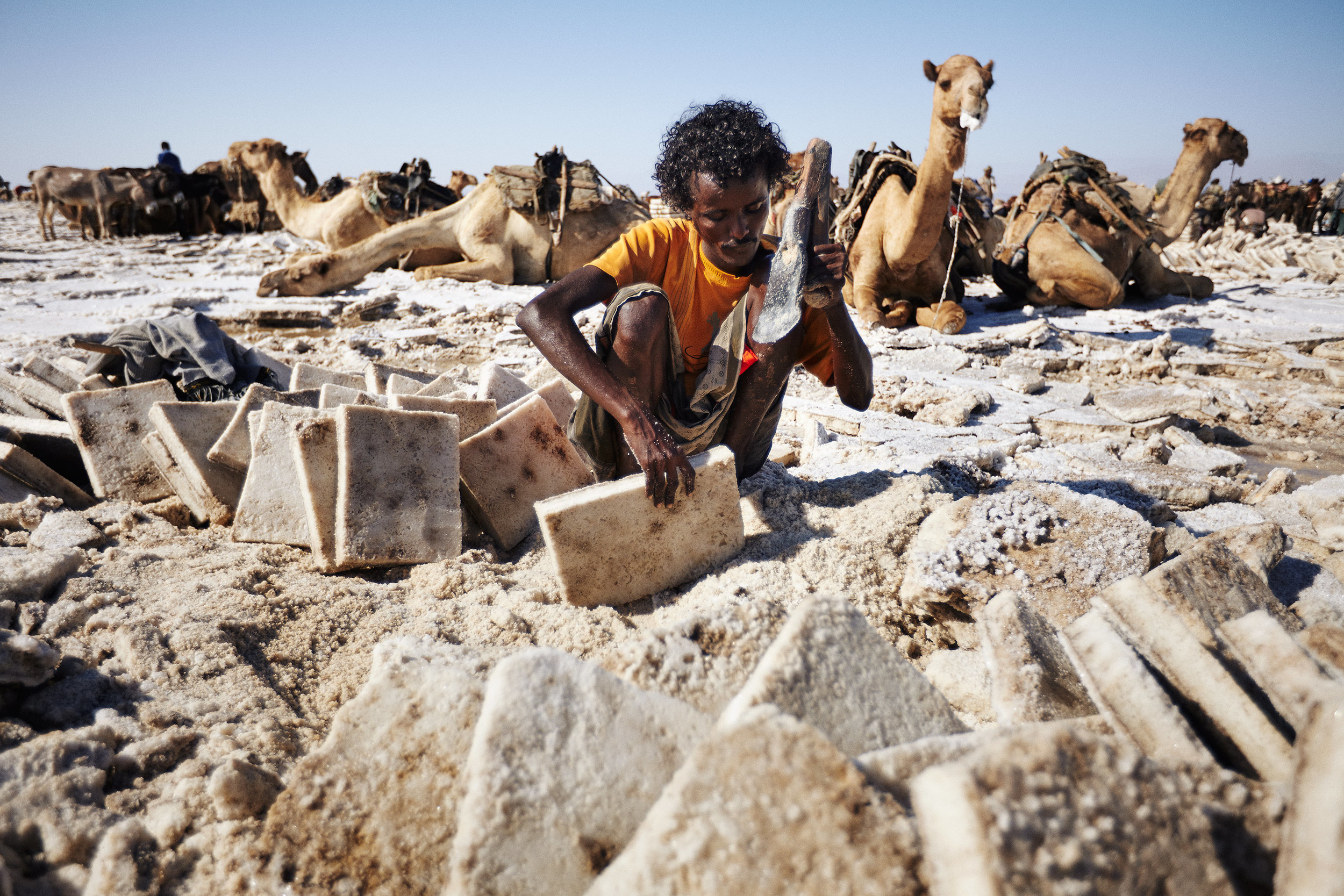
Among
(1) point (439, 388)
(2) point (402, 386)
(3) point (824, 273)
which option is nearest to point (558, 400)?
(1) point (439, 388)

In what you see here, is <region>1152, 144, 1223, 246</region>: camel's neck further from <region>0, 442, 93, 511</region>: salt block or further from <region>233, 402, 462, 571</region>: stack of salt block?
<region>0, 442, 93, 511</region>: salt block

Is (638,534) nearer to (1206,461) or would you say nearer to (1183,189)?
(1206,461)

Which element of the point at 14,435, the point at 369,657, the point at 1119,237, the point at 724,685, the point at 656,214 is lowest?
the point at 369,657

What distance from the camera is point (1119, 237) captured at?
7527mm

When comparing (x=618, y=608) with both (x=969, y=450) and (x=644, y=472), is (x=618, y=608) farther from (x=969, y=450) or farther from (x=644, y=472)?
(x=969, y=450)

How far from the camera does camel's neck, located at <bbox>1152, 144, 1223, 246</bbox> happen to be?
7.97 meters

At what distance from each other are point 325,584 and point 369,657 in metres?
0.41

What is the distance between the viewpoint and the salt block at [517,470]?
2.45 m

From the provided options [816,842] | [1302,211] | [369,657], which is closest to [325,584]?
[369,657]

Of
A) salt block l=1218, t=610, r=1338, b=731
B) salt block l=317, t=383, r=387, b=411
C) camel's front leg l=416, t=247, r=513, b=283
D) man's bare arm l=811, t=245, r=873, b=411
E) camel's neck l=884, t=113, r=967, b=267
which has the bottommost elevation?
salt block l=1218, t=610, r=1338, b=731

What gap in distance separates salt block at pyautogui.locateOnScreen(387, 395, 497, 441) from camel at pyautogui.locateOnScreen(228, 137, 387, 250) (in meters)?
10.1

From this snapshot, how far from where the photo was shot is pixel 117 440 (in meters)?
2.70

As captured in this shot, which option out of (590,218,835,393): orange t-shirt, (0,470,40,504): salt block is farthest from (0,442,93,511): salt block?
(590,218,835,393): orange t-shirt

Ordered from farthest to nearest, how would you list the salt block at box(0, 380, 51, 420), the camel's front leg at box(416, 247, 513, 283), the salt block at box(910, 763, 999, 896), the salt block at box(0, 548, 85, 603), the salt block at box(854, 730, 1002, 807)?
1. the camel's front leg at box(416, 247, 513, 283)
2. the salt block at box(0, 380, 51, 420)
3. the salt block at box(0, 548, 85, 603)
4. the salt block at box(854, 730, 1002, 807)
5. the salt block at box(910, 763, 999, 896)
